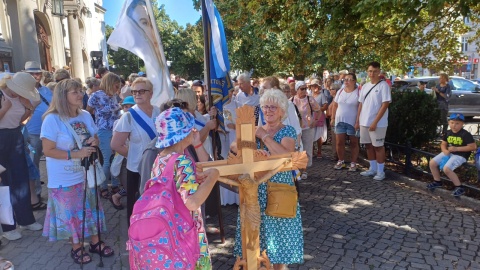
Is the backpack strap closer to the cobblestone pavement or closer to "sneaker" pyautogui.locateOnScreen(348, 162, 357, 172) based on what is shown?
the cobblestone pavement

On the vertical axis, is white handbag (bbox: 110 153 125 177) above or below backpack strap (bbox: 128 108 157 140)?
below

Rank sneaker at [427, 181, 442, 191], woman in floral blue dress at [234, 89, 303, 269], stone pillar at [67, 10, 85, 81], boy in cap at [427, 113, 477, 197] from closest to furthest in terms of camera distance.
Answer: woman in floral blue dress at [234, 89, 303, 269]
boy in cap at [427, 113, 477, 197]
sneaker at [427, 181, 442, 191]
stone pillar at [67, 10, 85, 81]

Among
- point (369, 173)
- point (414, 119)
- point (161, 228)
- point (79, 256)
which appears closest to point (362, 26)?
point (414, 119)

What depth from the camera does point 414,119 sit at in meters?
7.09

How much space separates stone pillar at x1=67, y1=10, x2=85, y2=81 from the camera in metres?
19.2

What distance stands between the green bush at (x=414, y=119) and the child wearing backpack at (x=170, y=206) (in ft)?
19.6

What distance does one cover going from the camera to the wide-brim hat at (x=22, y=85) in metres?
4.11

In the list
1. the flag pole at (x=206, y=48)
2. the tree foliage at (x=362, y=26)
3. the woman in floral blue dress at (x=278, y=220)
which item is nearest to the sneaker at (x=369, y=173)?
the tree foliage at (x=362, y=26)

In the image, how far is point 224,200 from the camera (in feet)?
17.2

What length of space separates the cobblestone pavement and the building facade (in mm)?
7751

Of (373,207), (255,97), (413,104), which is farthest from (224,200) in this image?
(413,104)

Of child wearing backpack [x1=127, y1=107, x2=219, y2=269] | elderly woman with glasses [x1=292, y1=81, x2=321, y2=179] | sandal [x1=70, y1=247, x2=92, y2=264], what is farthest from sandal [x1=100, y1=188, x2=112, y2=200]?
child wearing backpack [x1=127, y1=107, x2=219, y2=269]

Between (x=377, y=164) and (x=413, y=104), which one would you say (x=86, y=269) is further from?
(x=413, y=104)

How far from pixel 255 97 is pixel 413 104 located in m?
3.48
